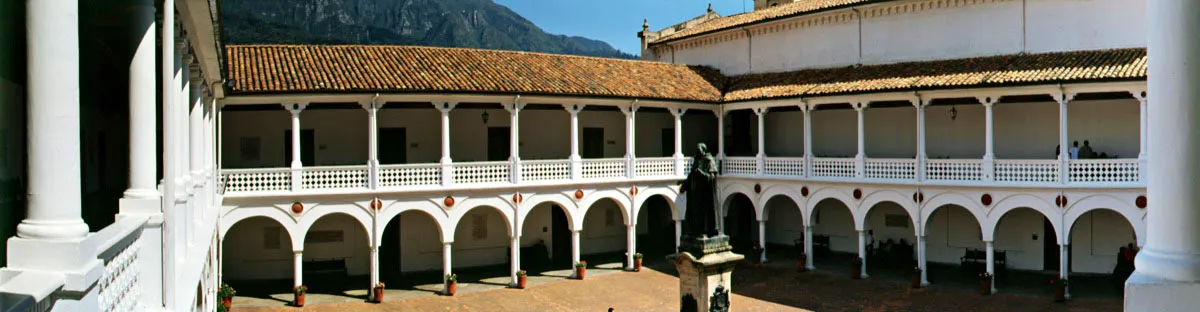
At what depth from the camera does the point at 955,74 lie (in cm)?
2253

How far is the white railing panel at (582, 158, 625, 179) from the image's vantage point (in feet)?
81.1

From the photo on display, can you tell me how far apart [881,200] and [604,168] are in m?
8.52

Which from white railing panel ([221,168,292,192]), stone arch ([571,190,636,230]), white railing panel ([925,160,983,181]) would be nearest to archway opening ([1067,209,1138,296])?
white railing panel ([925,160,983,181])

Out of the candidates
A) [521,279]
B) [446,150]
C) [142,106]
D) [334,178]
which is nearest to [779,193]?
[521,279]

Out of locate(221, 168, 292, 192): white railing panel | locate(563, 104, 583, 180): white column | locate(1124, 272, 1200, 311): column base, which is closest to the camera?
locate(1124, 272, 1200, 311): column base

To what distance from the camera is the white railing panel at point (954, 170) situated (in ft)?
71.1

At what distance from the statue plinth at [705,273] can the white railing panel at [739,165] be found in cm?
1317

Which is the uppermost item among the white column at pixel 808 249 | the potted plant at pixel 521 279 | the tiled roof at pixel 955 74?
the tiled roof at pixel 955 74

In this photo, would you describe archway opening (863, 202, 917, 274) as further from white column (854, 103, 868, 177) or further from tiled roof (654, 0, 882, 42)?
tiled roof (654, 0, 882, 42)

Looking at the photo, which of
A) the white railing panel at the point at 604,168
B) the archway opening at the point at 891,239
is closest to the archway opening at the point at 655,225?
the white railing panel at the point at 604,168

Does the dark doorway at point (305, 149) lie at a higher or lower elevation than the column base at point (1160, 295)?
higher

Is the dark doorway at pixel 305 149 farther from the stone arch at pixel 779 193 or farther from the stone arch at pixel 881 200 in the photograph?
the stone arch at pixel 881 200

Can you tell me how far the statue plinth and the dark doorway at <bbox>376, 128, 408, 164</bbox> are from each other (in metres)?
13.3

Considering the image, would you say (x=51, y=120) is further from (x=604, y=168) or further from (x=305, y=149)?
(x=604, y=168)
